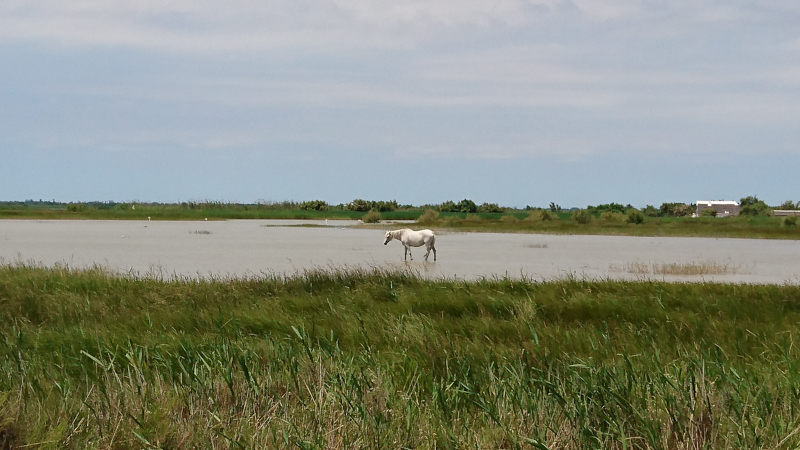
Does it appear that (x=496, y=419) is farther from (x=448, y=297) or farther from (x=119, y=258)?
(x=119, y=258)

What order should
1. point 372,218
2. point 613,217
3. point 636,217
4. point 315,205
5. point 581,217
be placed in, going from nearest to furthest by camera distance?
point 581,217 → point 636,217 → point 613,217 → point 372,218 → point 315,205

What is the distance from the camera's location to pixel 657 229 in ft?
175

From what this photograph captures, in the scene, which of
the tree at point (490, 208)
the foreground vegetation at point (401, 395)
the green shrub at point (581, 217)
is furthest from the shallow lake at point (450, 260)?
the tree at point (490, 208)

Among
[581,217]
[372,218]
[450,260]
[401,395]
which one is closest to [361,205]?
[372,218]

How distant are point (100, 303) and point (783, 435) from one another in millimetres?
9914

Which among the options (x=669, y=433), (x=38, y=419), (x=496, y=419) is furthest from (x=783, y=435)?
(x=38, y=419)

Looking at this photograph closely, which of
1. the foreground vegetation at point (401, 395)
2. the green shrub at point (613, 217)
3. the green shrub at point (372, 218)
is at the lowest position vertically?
the foreground vegetation at point (401, 395)

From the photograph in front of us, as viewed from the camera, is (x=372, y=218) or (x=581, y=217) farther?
(x=372, y=218)

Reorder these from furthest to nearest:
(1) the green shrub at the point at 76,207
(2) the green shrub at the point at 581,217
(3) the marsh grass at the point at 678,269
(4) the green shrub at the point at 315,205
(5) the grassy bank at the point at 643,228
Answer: (4) the green shrub at the point at 315,205
(1) the green shrub at the point at 76,207
(2) the green shrub at the point at 581,217
(5) the grassy bank at the point at 643,228
(3) the marsh grass at the point at 678,269

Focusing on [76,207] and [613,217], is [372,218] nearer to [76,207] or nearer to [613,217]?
[613,217]

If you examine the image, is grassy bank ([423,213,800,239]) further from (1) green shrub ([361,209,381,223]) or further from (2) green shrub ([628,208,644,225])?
(1) green shrub ([361,209,381,223])

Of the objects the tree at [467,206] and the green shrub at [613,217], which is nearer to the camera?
the green shrub at [613,217]

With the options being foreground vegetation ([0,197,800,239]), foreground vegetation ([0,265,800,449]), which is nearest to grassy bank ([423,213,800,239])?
foreground vegetation ([0,197,800,239])

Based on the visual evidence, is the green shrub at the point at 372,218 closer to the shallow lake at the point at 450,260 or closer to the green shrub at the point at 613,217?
the green shrub at the point at 613,217
